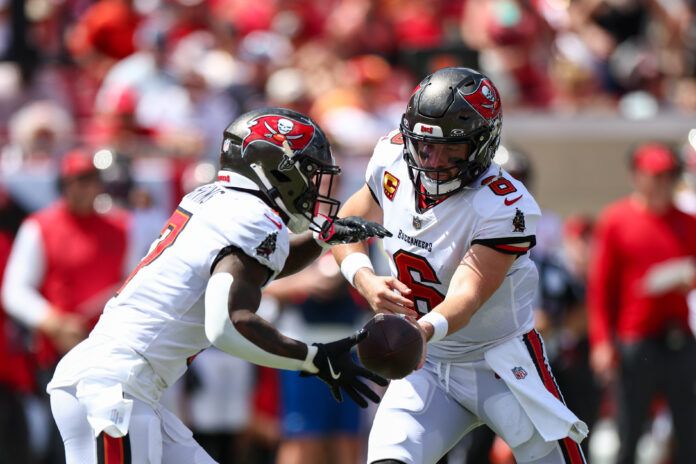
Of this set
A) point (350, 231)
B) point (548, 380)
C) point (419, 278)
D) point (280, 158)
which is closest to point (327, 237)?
point (350, 231)

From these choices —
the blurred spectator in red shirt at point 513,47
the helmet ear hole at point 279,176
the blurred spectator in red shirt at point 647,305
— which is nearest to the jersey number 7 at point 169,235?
the helmet ear hole at point 279,176

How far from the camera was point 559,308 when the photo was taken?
7.88 meters

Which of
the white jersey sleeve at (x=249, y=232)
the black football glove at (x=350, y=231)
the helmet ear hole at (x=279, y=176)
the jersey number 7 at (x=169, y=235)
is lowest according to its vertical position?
the black football glove at (x=350, y=231)

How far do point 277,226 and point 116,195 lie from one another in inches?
148

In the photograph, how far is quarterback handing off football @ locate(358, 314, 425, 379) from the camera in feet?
14.0

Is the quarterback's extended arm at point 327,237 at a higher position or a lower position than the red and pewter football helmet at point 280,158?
lower

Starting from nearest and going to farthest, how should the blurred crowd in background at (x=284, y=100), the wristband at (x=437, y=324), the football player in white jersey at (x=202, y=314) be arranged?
the football player in white jersey at (x=202, y=314) < the wristband at (x=437, y=324) < the blurred crowd in background at (x=284, y=100)

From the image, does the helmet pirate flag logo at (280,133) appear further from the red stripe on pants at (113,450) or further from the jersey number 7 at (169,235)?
the red stripe on pants at (113,450)

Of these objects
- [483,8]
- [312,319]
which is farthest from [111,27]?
[312,319]

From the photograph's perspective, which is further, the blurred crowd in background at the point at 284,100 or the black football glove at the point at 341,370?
the blurred crowd in background at the point at 284,100

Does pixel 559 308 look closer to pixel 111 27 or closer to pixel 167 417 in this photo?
pixel 167 417

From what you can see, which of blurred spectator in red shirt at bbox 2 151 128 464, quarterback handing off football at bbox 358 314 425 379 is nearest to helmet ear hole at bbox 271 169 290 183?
quarterback handing off football at bbox 358 314 425 379

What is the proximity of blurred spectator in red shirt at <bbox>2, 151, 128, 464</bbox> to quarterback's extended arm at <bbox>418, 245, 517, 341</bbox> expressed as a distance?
130 inches

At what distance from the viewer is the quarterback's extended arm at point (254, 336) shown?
13.5 ft
